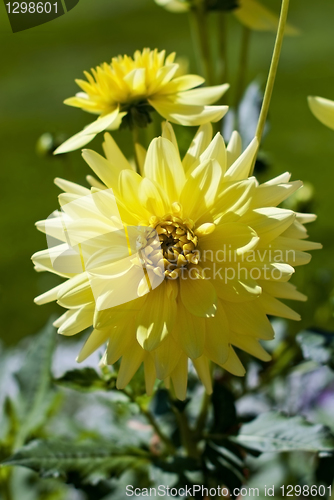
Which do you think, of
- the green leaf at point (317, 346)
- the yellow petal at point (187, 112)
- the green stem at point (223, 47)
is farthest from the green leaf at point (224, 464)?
the green stem at point (223, 47)


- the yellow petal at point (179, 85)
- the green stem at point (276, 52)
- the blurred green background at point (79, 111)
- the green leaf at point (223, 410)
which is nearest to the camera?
the green stem at point (276, 52)

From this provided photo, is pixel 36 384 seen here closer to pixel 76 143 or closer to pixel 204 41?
pixel 76 143

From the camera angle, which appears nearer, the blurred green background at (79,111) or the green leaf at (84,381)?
the green leaf at (84,381)

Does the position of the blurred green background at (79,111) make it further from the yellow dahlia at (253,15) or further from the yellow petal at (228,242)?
the yellow petal at (228,242)

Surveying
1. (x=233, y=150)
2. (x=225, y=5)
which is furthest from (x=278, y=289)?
(x=225, y=5)

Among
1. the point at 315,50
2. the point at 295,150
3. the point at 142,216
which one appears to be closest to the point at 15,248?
the point at 295,150

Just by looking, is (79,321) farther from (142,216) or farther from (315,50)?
(315,50)

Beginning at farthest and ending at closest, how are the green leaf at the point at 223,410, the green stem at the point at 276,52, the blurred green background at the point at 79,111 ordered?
the blurred green background at the point at 79,111
the green leaf at the point at 223,410
the green stem at the point at 276,52

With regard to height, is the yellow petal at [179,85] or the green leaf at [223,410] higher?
the yellow petal at [179,85]
